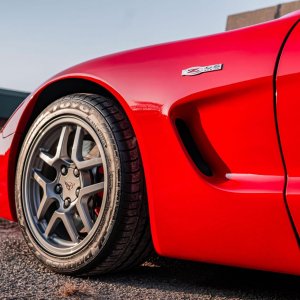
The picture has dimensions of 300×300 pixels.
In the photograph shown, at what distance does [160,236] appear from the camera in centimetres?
199

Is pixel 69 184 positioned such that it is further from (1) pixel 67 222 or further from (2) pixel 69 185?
(1) pixel 67 222

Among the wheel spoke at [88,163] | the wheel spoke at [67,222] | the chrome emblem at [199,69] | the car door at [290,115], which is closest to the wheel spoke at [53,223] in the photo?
the wheel spoke at [67,222]

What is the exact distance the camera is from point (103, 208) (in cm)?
208

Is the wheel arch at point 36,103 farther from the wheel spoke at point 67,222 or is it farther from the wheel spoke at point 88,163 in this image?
the wheel spoke at point 67,222

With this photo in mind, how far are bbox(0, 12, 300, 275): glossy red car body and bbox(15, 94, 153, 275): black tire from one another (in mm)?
82

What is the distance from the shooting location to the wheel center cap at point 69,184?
7.39 ft

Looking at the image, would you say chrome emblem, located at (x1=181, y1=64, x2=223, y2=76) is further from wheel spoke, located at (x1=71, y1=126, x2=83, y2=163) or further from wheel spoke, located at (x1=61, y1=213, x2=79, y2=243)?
wheel spoke, located at (x1=61, y1=213, x2=79, y2=243)

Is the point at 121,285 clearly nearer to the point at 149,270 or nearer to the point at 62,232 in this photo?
the point at 149,270

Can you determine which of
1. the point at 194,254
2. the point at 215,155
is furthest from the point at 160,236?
the point at 215,155

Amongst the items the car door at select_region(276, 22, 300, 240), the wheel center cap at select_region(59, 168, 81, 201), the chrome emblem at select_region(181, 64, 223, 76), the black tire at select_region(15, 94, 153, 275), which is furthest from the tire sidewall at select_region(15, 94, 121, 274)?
the car door at select_region(276, 22, 300, 240)

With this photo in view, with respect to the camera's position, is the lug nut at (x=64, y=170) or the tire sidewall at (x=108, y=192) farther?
the lug nut at (x=64, y=170)

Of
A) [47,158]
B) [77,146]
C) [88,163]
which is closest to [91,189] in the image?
[88,163]

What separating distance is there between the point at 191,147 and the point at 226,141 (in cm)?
14

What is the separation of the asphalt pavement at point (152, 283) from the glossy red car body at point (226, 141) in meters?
0.18
